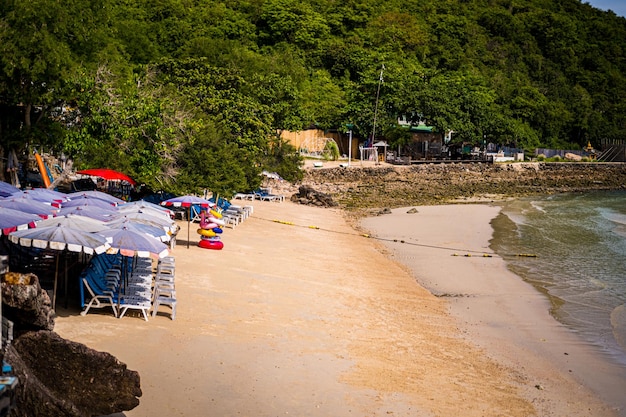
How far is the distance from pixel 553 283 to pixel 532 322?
17.8 ft

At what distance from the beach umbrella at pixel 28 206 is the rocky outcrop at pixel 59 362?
760cm

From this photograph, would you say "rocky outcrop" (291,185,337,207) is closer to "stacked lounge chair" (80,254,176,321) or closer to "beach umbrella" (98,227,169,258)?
"stacked lounge chair" (80,254,176,321)

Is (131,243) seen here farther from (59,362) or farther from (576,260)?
(576,260)

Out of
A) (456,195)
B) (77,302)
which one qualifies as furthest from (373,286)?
(456,195)

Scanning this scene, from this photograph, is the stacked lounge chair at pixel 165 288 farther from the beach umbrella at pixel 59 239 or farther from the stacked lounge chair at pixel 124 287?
the beach umbrella at pixel 59 239

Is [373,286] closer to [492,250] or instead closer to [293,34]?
[492,250]

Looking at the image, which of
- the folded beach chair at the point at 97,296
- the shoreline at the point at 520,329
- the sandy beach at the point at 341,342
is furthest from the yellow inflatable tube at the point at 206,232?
the folded beach chair at the point at 97,296

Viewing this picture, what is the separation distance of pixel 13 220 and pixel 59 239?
1.97 m

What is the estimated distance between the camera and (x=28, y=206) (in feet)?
52.3

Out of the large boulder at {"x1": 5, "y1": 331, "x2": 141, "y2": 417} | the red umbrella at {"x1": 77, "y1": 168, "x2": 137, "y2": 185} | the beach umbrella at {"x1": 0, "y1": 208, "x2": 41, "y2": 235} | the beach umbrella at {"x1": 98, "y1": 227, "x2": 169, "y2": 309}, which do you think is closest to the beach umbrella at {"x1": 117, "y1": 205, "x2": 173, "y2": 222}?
the beach umbrella at {"x1": 0, "y1": 208, "x2": 41, "y2": 235}

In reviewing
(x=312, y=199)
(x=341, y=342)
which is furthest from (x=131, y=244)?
(x=312, y=199)

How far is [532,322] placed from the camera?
18.6 metres

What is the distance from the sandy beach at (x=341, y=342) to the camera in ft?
36.7

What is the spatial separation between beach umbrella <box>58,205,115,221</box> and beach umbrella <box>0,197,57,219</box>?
0.27 m
